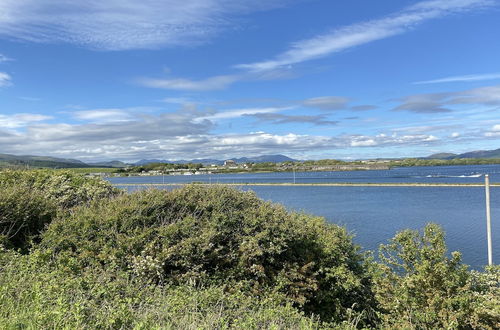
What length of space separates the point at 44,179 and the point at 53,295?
11.2 metres

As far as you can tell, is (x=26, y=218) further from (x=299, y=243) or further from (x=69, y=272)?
(x=299, y=243)

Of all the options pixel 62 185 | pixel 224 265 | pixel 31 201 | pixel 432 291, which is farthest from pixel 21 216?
pixel 432 291

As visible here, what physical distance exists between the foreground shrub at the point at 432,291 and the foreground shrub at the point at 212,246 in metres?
1.01

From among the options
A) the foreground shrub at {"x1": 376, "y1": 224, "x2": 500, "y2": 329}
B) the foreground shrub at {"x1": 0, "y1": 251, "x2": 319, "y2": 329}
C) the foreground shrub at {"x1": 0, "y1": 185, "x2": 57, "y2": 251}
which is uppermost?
the foreground shrub at {"x1": 0, "y1": 185, "x2": 57, "y2": 251}

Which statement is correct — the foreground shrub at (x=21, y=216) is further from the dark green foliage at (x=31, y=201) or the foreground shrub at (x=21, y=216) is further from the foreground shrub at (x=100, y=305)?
the foreground shrub at (x=100, y=305)

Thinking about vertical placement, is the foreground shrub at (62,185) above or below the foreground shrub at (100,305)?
above

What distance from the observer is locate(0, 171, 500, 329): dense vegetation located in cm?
596

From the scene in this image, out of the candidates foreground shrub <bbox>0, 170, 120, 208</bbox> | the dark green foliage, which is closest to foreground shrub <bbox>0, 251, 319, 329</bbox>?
the dark green foliage

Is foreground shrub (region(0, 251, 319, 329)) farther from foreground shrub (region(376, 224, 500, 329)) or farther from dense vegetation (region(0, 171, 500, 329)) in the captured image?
foreground shrub (region(376, 224, 500, 329))

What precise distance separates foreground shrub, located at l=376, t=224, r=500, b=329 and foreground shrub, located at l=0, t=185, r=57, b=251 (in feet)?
26.8

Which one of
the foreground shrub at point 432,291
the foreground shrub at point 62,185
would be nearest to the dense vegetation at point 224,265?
the foreground shrub at point 432,291

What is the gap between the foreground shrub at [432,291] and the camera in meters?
7.54

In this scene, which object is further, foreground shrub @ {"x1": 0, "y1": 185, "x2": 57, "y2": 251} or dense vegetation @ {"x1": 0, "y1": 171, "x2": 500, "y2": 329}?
foreground shrub @ {"x1": 0, "y1": 185, "x2": 57, "y2": 251}

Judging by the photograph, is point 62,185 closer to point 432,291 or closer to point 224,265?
point 224,265
